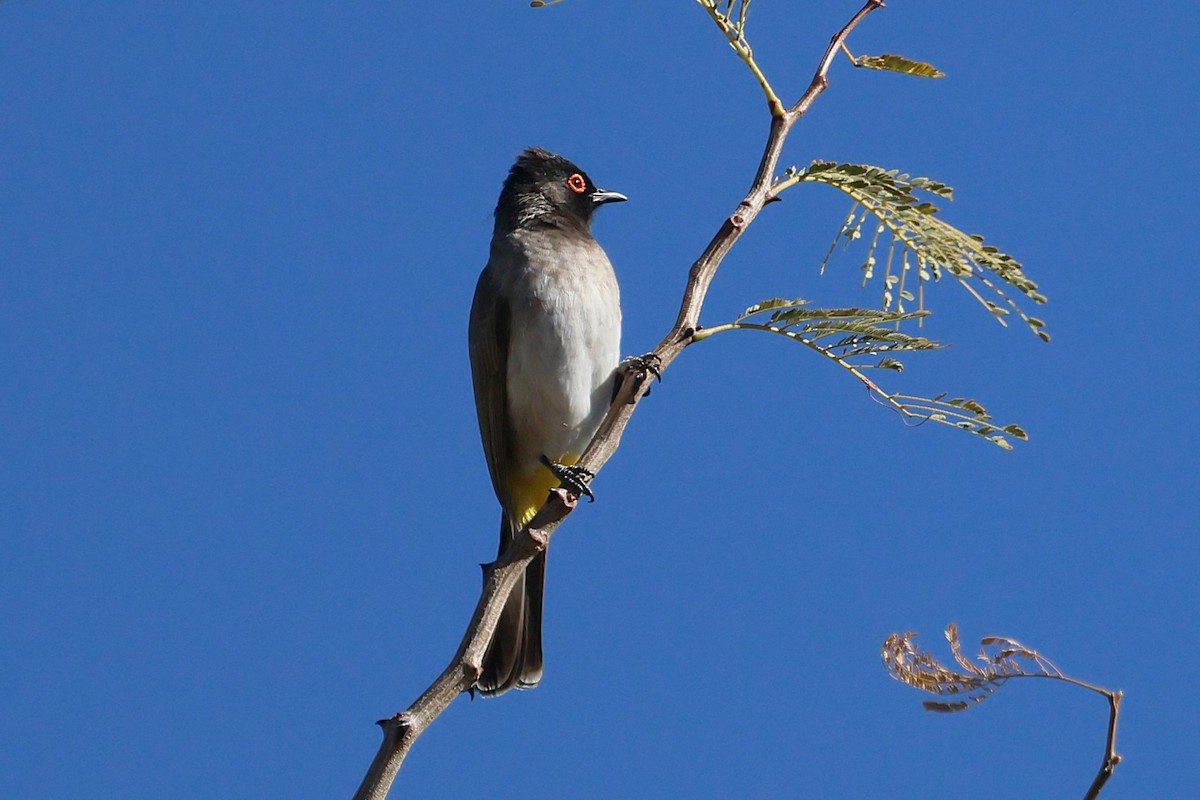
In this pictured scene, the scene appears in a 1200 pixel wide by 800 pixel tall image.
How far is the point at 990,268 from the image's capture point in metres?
3.06

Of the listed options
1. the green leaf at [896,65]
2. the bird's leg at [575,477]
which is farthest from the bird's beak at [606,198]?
the green leaf at [896,65]

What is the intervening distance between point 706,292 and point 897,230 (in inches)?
21.3

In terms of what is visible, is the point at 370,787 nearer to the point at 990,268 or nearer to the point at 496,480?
the point at 990,268

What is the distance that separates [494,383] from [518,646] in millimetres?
1235

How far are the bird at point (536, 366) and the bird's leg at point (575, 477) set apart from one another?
140 mm

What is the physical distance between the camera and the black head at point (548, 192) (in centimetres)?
658

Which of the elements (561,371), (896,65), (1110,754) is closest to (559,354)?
(561,371)

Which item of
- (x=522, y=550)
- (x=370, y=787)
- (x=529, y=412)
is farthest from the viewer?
(x=529, y=412)

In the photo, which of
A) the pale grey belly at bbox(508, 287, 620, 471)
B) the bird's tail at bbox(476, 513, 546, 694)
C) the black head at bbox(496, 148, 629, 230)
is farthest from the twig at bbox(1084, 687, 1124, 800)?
the black head at bbox(496, 148, 629, 230)

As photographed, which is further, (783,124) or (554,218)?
(554,218)

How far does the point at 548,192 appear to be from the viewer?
6668 mm

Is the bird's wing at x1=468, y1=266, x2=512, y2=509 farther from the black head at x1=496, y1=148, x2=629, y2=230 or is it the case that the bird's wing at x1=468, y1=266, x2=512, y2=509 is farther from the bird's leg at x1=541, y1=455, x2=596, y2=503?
the black head at x1=496, y1=148, x2=629, y2=230

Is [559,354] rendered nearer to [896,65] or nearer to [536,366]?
[536,366]

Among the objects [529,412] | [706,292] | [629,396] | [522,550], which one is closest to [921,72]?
[706,292]
